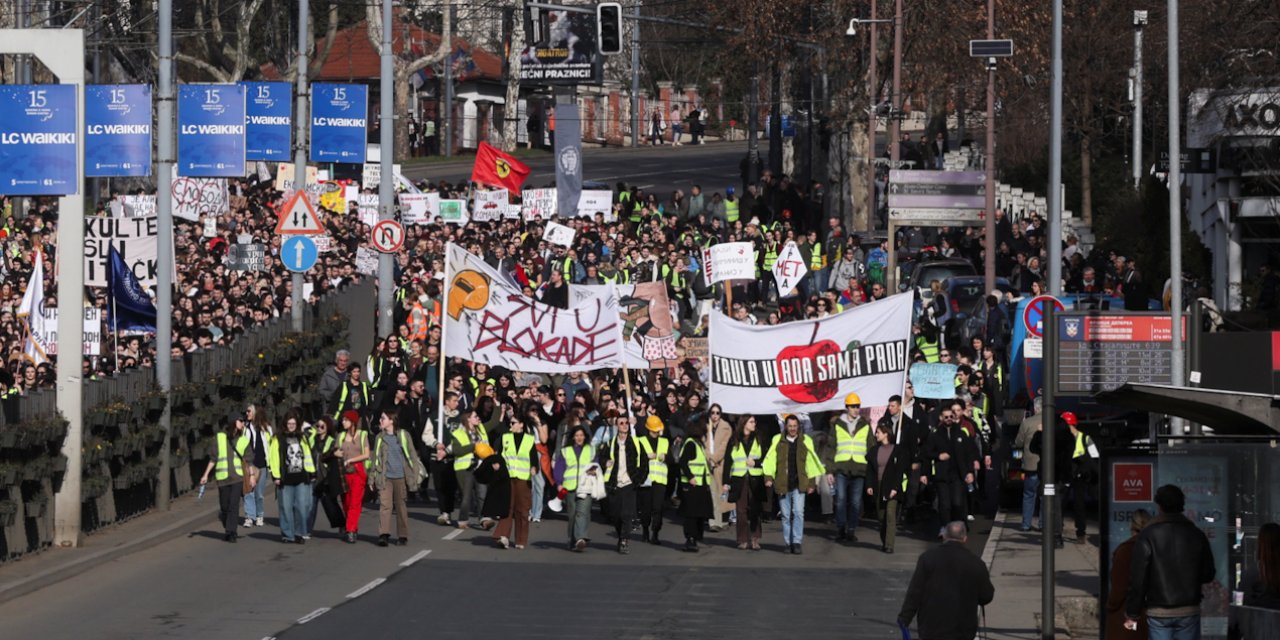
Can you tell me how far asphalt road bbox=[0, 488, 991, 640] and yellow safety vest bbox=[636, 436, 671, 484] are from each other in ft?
2.54

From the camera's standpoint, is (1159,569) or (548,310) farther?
(548,310)

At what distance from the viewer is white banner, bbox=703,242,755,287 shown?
34875 millimetres

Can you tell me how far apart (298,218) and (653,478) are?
10.5m

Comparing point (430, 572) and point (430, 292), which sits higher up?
point (430, 292)

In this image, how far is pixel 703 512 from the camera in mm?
22859

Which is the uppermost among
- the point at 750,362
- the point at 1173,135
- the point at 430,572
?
the point at 1173,135

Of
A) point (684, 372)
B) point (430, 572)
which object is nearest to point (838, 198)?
point (684, 372)

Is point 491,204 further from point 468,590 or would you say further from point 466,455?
point 468,590

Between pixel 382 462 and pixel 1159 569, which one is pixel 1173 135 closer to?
pixel 382 462

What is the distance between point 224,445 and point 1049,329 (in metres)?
11.6

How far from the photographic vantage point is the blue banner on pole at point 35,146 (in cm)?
2202

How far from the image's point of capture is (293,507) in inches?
898

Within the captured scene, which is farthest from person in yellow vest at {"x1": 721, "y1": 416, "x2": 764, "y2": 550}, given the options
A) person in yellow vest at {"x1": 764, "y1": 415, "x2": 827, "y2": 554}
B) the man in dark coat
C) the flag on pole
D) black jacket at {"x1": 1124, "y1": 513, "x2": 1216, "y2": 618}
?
black jacket at {"x1": 1124, "y1": 513, "x2": 1216, "y2": 618}

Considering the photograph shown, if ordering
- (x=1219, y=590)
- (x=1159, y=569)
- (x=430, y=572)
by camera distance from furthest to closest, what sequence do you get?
(x=430, y=572) < (x=1219, y=590) < (x=1159, y=569)
